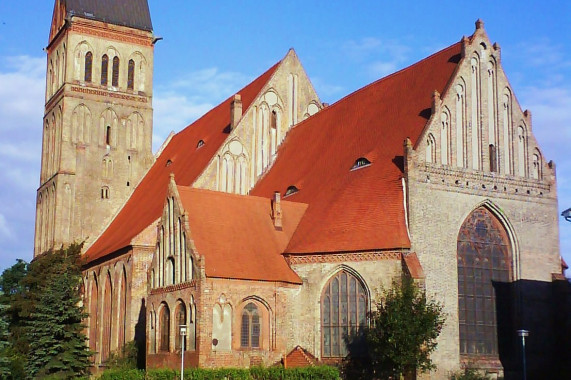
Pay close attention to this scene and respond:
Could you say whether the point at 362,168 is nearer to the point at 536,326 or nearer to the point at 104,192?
the point at 536,326

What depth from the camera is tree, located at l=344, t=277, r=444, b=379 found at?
99.0 ft

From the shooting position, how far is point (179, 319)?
→ 3441 cm

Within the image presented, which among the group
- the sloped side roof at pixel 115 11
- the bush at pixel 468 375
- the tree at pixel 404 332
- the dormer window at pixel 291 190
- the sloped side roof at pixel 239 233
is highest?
the sloped side roof at pixel 115 11

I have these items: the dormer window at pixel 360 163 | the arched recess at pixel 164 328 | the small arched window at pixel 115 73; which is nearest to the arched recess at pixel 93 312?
the arched recess at pixel 164 328

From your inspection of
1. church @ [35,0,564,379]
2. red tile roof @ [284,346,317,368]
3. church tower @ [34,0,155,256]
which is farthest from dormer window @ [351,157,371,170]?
church tower @ [34,0,155,256]

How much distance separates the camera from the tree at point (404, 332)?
30188 mm

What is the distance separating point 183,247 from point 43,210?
23604 millimetres

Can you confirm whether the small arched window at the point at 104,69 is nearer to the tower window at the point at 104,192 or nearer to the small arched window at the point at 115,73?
the small arched window at the point at 115,73

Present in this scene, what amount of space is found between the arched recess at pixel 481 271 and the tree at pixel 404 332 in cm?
202

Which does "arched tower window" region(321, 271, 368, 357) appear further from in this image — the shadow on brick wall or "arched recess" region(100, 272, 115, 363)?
"arched recess" region(100, 272, 115, 363)

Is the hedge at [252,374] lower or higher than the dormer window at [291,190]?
lower

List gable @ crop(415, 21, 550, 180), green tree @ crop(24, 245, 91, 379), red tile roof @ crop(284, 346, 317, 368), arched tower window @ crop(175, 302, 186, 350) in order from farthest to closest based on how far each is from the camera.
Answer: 1. green tree @ crop(24, 245, 91, 379)
2. gable @ crop(415, 21, 550, 180)
3. arched tower window @ crop(175, 302, 186, 350)
4. red tile roof @ crop(284, 346, 317, 368)

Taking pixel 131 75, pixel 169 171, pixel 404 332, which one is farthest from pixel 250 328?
pixel 131 75

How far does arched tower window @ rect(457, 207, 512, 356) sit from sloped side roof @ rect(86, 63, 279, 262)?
15.2 meters
